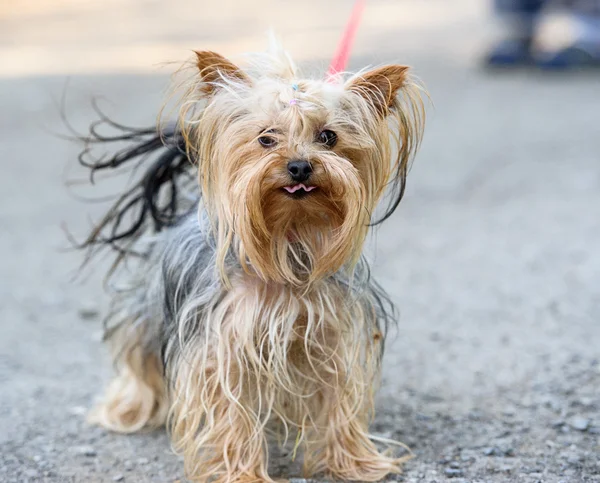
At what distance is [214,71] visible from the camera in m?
2.95

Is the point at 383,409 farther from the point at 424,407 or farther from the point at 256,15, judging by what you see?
the point at 256,15

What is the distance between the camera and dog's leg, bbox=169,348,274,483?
3.25 metres

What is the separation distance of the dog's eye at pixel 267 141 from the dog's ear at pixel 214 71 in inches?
8.8

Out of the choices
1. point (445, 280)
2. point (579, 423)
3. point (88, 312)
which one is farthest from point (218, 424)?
point (445, 280)

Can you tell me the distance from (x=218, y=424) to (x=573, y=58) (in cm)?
1000

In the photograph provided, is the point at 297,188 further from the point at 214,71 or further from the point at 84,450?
the point at 84,450

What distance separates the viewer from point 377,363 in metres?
3.51

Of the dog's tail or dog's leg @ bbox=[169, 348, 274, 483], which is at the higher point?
the dog's tail

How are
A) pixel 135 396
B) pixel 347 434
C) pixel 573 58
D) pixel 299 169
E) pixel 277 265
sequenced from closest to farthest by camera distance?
pixel 299 169 < pixel 277 265 < pixel 347 434 < pixel 135 396 < pixel 573 58

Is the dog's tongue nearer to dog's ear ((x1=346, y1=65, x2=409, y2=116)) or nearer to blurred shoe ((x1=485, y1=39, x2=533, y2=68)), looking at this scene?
dog's ear ((x1=346, y1=65, x2=409, y2=116))

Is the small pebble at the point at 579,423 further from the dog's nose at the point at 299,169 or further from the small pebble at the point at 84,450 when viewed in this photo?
the small pebble at the point at 84,450

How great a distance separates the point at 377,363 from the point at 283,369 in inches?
18.9

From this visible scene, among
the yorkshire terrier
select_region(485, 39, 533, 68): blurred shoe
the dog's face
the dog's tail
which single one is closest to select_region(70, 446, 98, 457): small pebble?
the yorkshire terrier

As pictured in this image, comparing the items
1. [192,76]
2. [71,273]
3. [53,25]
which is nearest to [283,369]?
[192,76]
